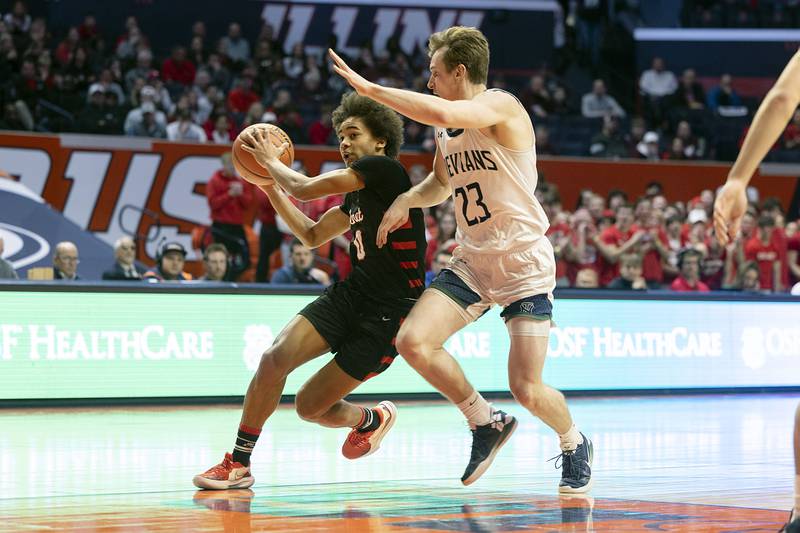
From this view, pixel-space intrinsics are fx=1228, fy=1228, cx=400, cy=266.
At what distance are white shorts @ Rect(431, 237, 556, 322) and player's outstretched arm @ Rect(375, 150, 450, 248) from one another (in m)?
0.35

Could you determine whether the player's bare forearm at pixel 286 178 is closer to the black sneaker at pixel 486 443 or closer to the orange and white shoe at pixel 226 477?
the orange and white shoe at pixel 226 477

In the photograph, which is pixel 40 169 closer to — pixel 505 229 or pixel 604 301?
pixel 604 301

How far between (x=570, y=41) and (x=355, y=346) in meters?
22.1

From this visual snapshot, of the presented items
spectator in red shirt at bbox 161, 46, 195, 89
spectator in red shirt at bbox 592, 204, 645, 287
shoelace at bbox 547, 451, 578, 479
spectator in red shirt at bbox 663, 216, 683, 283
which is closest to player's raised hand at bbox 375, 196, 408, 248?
shoelace at bbox 547, 451, 578, 479

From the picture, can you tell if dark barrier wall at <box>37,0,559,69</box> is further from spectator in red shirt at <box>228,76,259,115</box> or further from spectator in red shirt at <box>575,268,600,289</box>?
spectator in red shirt at <box>575,268,600,289</box>

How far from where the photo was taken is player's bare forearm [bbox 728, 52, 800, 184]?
12.0 ft

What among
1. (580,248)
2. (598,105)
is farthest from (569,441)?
(598,105)

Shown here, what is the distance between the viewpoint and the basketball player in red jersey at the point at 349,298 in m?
6.30

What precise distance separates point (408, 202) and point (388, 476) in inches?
69.6

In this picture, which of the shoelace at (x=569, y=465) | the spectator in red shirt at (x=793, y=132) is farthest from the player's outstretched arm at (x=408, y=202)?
the spectator in red shirt at (x=793, y=132)

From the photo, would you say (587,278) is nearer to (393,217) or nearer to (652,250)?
(652,250)

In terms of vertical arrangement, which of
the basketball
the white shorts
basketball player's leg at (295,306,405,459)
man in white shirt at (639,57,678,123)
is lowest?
basketball player's leg at (295,306,405,459)

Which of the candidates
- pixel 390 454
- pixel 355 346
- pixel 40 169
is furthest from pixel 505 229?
pixel 40 169

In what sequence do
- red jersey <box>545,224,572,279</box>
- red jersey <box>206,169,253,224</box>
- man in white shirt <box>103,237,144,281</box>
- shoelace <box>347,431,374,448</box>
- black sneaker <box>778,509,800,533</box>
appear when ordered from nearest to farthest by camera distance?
black sneaker <box>778,509,800,533</box> → shoelace <box>347,431,374,448</box> → man in white shirt <box>103,237,144,281</box> → red jersey <box>545,224,572,279</box> → red jersey <box>206,169,253,224</box>
